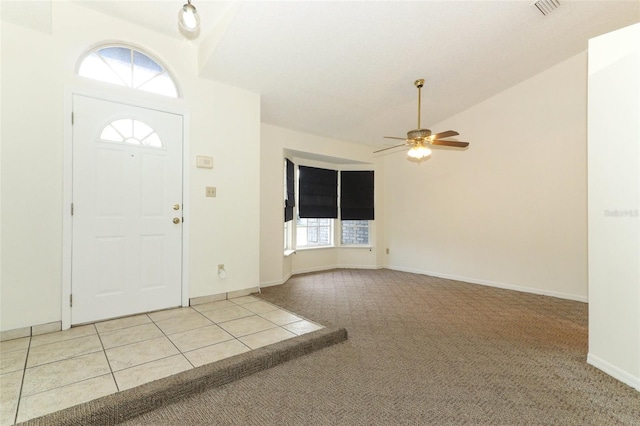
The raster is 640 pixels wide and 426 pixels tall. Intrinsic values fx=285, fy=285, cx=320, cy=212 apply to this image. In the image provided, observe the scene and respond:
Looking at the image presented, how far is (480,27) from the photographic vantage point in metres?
3.21

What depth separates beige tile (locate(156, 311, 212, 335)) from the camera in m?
2.60

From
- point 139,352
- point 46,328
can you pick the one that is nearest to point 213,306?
point 139,352

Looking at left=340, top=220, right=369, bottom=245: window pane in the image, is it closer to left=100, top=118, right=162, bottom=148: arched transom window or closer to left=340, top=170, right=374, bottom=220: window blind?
left=340, top=170, right=374, bottom=220: window blind

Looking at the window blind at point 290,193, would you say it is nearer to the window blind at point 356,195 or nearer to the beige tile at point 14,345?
the window blind at point 356,195

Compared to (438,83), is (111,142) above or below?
below

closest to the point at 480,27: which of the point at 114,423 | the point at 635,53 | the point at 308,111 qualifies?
the point at 635,53

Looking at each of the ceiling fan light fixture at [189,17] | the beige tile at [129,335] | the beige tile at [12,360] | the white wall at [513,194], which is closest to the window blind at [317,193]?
the white wall at [513,194]

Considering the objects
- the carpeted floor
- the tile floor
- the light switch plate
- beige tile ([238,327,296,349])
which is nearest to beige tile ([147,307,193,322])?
the tile floor

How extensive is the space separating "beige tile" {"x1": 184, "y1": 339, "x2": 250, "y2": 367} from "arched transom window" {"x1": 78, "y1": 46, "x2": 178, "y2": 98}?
8.81ft

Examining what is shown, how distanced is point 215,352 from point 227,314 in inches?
32.7

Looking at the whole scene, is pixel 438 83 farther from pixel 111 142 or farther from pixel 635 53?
pixel 111 142

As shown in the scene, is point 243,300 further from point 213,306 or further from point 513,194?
point 513,194

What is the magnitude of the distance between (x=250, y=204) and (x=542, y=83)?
15.1ft

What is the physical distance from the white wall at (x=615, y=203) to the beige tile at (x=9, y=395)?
3.70 metres
